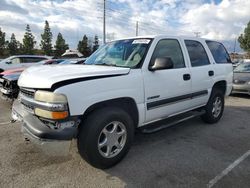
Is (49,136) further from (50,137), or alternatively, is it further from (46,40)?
(46,40)

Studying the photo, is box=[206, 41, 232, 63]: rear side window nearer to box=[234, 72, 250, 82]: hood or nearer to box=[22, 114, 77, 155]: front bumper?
box=[234, 72, 250, 82]: hood

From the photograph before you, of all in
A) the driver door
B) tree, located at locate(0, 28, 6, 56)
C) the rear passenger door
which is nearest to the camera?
the driver door

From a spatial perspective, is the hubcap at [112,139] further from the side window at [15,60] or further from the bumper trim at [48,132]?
the side window at [15,60]

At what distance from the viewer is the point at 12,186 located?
2734mm

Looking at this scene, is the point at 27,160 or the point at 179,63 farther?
the point at 179,63

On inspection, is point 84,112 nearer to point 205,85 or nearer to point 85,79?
point 85,79

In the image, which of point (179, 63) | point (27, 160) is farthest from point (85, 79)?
point (179, 63)

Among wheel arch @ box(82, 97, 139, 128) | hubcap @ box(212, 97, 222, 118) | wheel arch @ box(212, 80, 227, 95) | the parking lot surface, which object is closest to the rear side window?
wheel arch @ box(212, 80, 227, 95)

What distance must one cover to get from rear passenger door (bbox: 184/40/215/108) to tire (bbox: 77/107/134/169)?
1777mm

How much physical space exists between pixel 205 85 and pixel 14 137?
3880 millimetres

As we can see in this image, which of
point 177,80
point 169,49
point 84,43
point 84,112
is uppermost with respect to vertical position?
point 84,43

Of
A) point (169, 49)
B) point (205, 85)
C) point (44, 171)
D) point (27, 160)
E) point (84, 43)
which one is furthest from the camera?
point (84, 43)

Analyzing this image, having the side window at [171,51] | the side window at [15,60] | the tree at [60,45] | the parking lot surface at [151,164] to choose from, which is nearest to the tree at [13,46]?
the tree at [60,45]

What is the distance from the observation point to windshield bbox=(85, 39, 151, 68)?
3.53m
